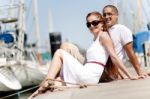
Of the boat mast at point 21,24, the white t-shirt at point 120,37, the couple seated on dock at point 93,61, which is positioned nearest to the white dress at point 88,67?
the couple seated on dock at point 93,61

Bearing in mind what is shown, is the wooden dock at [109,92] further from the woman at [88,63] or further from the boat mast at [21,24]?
the boat mast at [21,24]

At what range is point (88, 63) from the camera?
7586 millimetres

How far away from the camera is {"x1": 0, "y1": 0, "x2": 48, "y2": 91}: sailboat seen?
2344 centimetres

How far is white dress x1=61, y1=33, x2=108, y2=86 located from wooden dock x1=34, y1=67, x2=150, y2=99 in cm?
62

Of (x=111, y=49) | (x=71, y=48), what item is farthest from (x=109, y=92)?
(x=71, y=48)

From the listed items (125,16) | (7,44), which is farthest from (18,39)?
(125,16)

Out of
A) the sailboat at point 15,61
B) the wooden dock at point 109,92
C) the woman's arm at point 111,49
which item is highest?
the woman's arm at point 111,49

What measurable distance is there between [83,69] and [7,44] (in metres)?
21.2

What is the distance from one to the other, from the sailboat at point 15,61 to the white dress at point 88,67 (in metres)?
15.6

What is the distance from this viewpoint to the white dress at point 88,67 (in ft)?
24.3

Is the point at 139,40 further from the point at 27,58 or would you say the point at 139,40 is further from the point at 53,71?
the point at 53,71

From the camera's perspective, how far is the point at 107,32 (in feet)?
25.9

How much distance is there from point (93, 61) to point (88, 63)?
7 centimetres

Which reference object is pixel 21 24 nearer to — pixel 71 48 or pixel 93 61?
pixel 71 48
